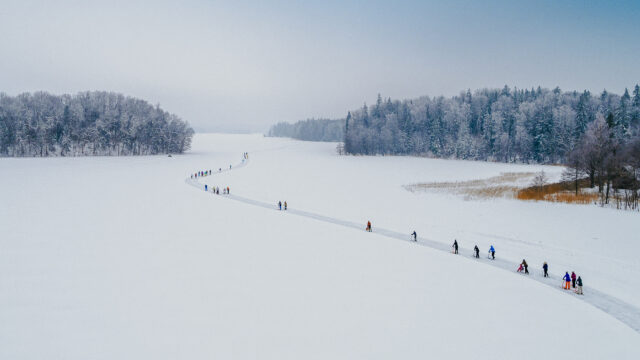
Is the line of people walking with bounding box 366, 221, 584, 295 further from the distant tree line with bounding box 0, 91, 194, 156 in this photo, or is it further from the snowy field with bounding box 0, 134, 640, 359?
the distant tree line with bounding box 0, 91, 194, 156

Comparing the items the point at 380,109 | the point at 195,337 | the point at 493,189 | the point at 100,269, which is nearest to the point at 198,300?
the point at 195,337

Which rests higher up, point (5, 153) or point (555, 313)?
point (5, 153)

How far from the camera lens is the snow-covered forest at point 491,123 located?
8294cm

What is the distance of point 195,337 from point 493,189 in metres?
41.8

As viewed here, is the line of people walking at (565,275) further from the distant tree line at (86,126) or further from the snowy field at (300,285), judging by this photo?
the distant tree line at (86,126)

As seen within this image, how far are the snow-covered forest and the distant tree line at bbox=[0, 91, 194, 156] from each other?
67624mm

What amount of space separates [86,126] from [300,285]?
354 feet

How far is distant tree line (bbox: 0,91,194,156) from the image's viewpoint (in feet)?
275

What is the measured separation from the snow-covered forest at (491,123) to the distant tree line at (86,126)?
67624 mm

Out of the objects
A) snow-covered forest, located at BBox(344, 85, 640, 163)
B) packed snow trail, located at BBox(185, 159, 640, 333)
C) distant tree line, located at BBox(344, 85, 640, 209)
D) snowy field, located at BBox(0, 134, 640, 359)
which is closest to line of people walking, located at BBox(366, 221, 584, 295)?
packed snow trail, located at BBox(185, 159, 640, 333)

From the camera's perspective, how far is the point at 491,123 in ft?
334

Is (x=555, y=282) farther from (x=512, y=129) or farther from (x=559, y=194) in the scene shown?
(x=512, y=129)

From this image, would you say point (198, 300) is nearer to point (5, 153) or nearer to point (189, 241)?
point (189, 241)

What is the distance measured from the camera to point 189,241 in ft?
63.1
